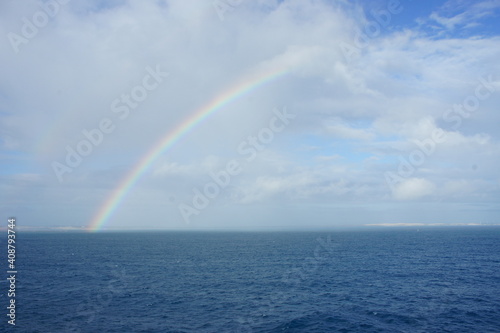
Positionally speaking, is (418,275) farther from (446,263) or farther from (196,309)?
(196,309)

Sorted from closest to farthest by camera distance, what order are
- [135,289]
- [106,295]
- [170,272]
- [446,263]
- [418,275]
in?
[106,295] → [135,289] → [418,275] → [170,272] → [446,263]

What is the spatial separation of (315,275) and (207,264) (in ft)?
128

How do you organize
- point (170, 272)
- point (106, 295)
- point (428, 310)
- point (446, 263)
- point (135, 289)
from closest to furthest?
point (428, 310) < point (106, 295) < point (135, 289) < point (170, 272) < point (446, 263)

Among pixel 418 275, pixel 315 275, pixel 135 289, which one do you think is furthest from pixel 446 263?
pixel 135 289

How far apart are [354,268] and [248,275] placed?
33159mm

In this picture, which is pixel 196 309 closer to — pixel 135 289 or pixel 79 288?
pixel 135 289

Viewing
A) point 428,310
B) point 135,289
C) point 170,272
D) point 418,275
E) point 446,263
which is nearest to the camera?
point 428,310

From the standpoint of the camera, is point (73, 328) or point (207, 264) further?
point (207, 264)

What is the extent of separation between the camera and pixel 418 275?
86.8 metres

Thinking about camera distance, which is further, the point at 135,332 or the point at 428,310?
the point at 428,310

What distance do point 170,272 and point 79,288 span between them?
86.1ft

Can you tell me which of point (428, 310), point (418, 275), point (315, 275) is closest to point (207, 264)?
point (315, 275)

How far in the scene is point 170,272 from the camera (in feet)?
307

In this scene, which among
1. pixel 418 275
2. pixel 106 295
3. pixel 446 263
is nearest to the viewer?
pixel 106 295
